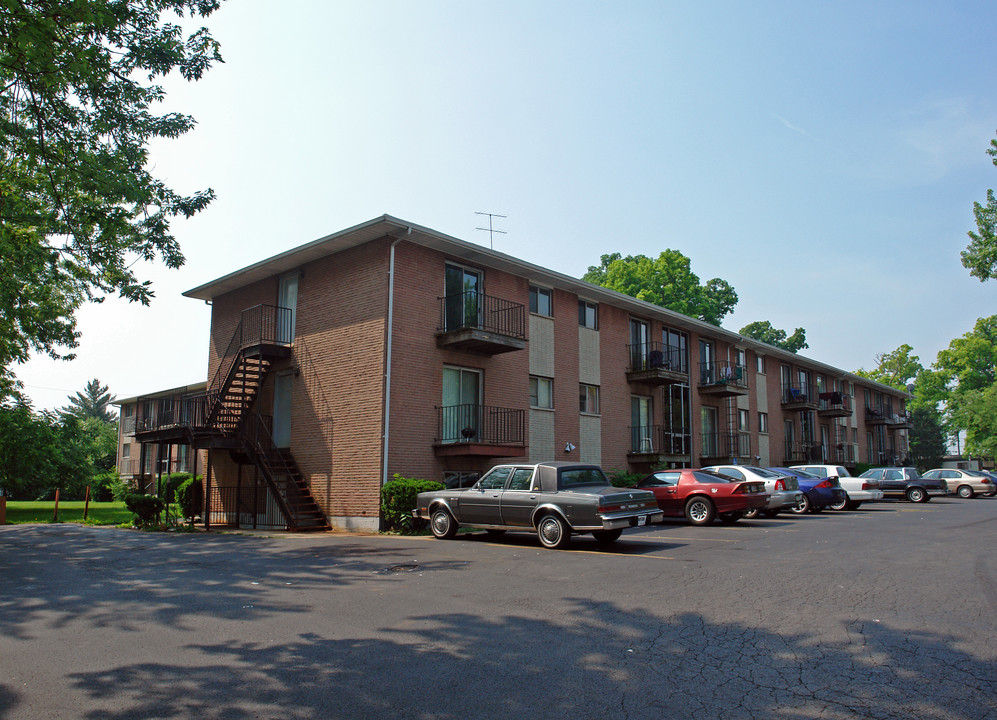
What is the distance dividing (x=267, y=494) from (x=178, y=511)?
21.0 feet

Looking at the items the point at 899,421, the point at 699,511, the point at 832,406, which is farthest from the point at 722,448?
the point at 899,421

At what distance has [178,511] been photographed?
25.5 meters

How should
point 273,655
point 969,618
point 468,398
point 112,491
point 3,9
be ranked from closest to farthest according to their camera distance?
1. point 273,655
2. point 969,618
3. point 3,9
4. point 468,398
5. point 112,491

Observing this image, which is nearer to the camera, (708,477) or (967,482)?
(708,477)

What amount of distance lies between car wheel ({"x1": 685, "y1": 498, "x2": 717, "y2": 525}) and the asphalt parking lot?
5527 mm

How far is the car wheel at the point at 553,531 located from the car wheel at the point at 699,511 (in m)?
6.26

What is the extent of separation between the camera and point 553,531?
1285cm

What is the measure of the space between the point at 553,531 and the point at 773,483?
913cm

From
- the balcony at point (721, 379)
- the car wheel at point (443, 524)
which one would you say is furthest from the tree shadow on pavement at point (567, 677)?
the balcony at point (721, 379)

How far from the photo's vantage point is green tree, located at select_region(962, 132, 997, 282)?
104 feet

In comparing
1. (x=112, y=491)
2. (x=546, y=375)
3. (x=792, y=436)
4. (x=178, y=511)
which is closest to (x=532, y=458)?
(x=546, y=375)

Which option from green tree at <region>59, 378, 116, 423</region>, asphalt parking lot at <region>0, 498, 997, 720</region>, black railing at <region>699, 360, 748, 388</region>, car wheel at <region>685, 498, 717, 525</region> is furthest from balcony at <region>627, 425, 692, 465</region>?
green tree at <region>59, 378, 116, 423</region>

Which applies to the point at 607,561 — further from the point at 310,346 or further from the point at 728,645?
the point at 310,346

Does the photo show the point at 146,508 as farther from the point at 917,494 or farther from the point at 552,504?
the point at 917,494
